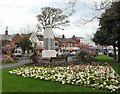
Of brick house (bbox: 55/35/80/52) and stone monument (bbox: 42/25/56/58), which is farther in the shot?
brick house (bbox: 55/35/80/52)

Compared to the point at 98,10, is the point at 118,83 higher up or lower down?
lower down

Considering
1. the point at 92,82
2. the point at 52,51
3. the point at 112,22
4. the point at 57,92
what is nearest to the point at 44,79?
the point at 92,82

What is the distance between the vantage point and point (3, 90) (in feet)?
34.8

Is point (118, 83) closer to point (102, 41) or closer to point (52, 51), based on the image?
point (52, 51)

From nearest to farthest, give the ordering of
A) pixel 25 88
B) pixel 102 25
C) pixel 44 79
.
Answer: pixel 25 88
pixel 44 79
pixel 102 25

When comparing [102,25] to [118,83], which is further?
[102,25]

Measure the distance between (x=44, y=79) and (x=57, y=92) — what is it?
11.9 ft

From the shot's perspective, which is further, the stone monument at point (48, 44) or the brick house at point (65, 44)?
the brick house at point (65, 44)

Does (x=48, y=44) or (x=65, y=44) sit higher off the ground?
(x=65, y=44)

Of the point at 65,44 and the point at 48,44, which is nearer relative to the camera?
the point at 48,44

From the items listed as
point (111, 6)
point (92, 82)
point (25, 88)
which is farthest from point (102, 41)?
point (25, 88)

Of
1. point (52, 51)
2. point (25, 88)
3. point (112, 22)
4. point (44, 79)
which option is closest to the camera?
point (25, 88)

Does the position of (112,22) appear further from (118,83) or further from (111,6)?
(118,83)

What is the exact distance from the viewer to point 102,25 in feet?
117
